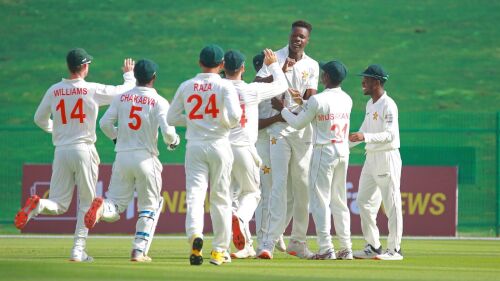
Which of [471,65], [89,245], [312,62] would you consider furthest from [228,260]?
[471,65]

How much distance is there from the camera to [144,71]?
14531 mm

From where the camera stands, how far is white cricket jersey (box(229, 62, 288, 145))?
578 inches

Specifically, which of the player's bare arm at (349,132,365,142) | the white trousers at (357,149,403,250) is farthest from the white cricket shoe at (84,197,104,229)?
the white trousers at (357,149,403,250)

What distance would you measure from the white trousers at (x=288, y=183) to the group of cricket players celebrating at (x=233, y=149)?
0.01m

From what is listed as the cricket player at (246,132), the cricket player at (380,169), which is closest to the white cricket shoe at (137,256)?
the cricket player at (246,132)

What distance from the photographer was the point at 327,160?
50.2 ft

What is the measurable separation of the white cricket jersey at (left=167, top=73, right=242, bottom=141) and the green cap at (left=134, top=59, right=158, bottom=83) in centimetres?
91

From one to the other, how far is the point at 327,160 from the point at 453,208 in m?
9.33

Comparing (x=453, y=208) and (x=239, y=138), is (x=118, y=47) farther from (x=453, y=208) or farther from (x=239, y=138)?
(x=239, y=138)

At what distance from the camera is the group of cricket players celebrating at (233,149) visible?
45.1 ft

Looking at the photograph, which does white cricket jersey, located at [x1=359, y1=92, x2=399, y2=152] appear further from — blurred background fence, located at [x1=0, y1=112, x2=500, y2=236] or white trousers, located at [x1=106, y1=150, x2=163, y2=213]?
blurred background fence, located at [x1=0, y1=112, x2=500, y2=236]

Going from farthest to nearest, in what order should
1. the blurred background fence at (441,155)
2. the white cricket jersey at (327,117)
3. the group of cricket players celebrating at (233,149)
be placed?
the blurred background fence at (441,155) < the white cricket jersey at (327,117) < the group of cricket players celebrating at (233,149)

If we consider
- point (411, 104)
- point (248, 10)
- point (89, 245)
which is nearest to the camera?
point (89, 245)

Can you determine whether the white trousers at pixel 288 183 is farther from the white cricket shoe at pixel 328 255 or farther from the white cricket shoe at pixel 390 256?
the white cricket shoe at pixel 390 256
